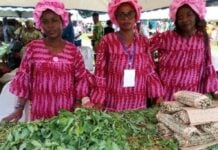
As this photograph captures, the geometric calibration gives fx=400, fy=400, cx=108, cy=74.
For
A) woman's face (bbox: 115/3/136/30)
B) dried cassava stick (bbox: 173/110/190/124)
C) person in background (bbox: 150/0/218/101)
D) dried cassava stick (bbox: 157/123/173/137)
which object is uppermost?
woman's face (bbox: 115/3/136/30)

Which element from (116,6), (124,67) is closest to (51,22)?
(116,6)

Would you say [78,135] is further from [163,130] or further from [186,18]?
[186,18]

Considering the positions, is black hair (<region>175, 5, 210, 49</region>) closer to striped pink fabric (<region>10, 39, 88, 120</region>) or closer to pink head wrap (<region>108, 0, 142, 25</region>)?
pink head wrap (<region>108, 0, 142, 25</region>)

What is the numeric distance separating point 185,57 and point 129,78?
1.36 feet

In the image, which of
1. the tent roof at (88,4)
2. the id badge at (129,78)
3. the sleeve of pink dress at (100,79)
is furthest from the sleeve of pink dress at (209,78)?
the tent roof at (88,4)

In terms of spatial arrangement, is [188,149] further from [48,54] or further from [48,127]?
[48,54]

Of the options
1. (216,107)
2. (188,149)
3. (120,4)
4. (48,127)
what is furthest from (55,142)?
(120,4)

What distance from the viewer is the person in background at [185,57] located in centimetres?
256

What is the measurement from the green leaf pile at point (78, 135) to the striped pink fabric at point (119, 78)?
694mm

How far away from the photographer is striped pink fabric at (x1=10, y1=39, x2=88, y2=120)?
89.3 inches

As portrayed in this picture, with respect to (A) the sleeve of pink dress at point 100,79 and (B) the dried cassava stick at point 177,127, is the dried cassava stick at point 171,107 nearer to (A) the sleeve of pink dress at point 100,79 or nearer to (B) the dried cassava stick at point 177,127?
(B) the dried cassava stick at point 177,127

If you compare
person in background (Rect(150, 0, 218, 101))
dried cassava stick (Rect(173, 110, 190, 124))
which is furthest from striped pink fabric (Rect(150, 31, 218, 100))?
dried cassava stick (Rect(173, 110, 190, 124))

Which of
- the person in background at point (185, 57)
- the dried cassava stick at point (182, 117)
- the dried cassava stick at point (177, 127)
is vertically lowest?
the dried cassava stick at point (177, 127)

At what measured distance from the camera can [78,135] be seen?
159 cm
